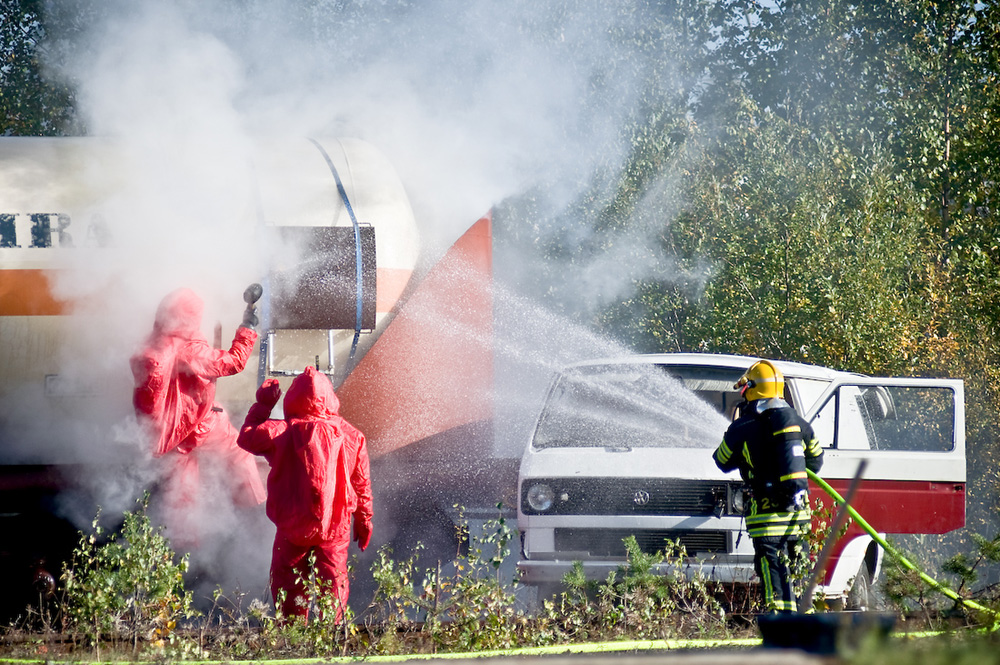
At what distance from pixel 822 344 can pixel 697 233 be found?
4942 mm

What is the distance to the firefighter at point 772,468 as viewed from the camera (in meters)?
5.19

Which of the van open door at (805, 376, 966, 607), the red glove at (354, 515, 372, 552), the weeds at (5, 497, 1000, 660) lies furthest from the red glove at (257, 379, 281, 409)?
the van open door at (805, 376, 966, 607)

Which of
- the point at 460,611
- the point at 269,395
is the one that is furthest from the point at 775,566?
the point at 269,395

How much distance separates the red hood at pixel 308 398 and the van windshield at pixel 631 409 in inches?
64.7

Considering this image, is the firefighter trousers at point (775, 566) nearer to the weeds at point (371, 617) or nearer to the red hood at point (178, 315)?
the weeds at point (371, 617)

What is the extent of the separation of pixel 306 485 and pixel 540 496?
1.54 m

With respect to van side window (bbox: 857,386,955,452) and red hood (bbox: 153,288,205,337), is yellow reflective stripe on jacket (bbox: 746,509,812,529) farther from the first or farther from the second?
van side window (bbox: 857,386,955,452)

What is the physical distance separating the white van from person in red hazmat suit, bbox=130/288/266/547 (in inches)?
80.6

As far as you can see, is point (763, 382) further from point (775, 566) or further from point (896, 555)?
point (896, 555)

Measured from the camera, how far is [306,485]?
5066mm

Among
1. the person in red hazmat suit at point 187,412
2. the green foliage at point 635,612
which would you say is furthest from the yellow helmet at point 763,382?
the person in red hazmat suit at point 187,412

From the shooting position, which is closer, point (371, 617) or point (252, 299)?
point (371, 617)

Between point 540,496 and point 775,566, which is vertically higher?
point 540,496

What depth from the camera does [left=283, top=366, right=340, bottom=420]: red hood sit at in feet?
17.1
